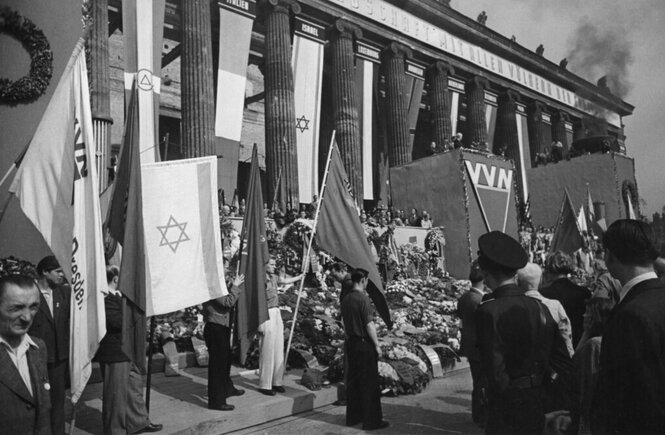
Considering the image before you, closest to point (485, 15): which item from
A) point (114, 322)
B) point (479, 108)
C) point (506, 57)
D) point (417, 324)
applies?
point (506, 57)

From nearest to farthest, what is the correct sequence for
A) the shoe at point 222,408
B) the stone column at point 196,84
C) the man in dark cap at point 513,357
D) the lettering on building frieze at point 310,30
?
1. the man in dark cap at point 513,357
2. the shoe at point 222,408
3. the stone column at point 196,84
4. the lettering on building frieze at point 310,30

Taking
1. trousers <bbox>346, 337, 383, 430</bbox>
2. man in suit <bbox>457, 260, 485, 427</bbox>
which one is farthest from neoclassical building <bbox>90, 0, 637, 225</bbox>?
man in suit <bbox>457, 260, 485, 427</bbox>

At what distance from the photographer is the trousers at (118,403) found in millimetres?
4633

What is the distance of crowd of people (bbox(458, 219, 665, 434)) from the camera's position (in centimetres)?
178

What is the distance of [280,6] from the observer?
20.2m

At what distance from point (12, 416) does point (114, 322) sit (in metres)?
2.36

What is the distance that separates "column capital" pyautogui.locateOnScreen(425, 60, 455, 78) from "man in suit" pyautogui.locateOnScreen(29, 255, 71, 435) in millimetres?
26138

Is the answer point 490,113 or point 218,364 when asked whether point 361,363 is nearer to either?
point 218,364

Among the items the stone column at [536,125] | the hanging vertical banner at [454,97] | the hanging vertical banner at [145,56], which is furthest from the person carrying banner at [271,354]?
the stone column at [536,125]

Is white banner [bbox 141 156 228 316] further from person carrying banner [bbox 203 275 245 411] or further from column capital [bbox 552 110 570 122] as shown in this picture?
column capital [bbox 552 110 570 122]

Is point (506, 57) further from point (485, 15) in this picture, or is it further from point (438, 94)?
point (438, 94)

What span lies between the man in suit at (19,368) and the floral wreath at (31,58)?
265 inches

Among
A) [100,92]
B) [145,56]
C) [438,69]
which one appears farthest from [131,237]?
[438,69]

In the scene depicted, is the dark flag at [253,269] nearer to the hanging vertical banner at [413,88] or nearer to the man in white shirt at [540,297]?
the man in white shirt at [540,297]
